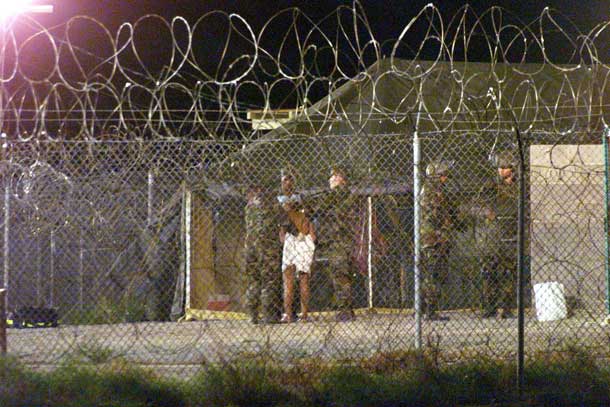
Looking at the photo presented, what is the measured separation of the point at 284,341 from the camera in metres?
7.88

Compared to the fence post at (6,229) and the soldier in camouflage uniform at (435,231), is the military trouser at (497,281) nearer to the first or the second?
the soldier in camouflage uniform at (435,231)

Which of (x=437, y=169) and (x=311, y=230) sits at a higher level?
(x=437, y=169)

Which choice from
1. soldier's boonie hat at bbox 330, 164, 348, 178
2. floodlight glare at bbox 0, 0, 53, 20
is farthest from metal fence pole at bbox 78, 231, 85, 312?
soldier's boonie hat at bbox 330, 164, 348, 178

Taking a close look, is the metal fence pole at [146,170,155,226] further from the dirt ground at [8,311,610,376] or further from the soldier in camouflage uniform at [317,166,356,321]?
the soldier in camouflage uniform at [317,166,356,321]

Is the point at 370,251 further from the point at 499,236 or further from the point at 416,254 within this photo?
the point at 499,236

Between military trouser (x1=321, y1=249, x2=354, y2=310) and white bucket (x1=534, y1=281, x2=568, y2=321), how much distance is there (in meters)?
1.92

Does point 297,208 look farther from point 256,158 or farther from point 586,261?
point 586,261

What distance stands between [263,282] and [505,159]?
239 centimetres

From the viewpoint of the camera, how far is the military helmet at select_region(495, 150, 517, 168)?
26.7ft

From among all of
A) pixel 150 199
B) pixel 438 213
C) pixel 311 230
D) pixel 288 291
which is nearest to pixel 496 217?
pixel 438 213

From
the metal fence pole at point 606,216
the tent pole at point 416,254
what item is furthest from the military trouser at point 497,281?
the metal fence pole at point 606,216

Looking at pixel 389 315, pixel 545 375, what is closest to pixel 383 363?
pixel 389 315

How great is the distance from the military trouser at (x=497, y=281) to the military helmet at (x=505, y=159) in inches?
31.9

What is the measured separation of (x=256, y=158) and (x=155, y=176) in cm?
95
